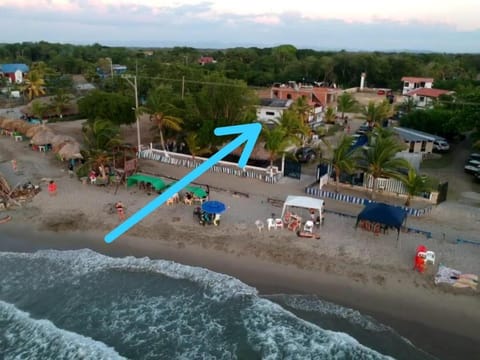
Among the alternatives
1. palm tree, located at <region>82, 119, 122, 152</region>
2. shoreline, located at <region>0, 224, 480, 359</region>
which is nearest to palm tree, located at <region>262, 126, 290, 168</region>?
shoreline, located at <region>0, 224, 480, 359</region>

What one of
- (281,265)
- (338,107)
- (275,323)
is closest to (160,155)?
(281,265)

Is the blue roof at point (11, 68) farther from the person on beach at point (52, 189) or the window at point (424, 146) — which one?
the window at point (424, 146)

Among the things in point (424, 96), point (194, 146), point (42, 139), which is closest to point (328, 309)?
point (194, 146)

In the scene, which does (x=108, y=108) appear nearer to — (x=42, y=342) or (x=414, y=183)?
(x=42, y=342)

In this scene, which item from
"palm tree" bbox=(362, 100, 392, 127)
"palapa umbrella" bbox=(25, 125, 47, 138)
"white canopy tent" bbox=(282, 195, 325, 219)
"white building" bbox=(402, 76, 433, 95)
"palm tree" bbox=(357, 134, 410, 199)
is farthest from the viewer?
"white building" bbox=(402, 76, 433, 95)

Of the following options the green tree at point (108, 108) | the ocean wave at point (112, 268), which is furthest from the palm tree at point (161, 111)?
the ocean wave at point (112, 268)

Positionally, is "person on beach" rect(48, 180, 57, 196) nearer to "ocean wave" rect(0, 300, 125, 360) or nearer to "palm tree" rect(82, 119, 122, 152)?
"palm tree" rect(82, 119, 122, 152)
